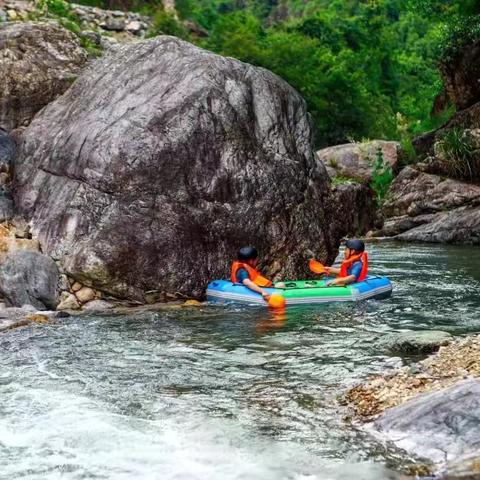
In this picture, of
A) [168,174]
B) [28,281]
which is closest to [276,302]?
[168,174]

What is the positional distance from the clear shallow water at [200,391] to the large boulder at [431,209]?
11.5 meters

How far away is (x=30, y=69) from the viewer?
45.0 feet

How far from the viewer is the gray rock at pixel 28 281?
35.8 feet

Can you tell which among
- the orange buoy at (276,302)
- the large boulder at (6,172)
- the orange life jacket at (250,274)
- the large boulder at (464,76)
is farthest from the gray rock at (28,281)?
the large boulder at (464,76)

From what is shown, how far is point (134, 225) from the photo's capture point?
11719 mm

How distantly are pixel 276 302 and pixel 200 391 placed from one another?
15.9ft

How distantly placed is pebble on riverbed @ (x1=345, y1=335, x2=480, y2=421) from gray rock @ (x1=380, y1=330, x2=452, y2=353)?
475 millimetres

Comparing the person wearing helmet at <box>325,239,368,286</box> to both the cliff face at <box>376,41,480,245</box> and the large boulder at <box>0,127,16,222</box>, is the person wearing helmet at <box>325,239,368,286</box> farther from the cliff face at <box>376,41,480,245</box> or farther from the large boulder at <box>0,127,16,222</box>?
the cliff face at <box>376,41,480,245</box>

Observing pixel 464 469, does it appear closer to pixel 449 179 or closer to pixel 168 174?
pixel 168 174

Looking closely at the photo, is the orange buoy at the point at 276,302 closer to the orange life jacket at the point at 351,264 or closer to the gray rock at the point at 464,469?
the orange life jacket at the point at 351,264

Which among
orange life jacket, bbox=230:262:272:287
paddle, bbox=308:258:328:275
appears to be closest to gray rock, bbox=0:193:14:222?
orange life jacket, bbox=230:262:272:287

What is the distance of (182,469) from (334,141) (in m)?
35.6

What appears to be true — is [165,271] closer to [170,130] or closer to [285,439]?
[170,130]

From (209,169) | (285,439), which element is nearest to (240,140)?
(209,169)
